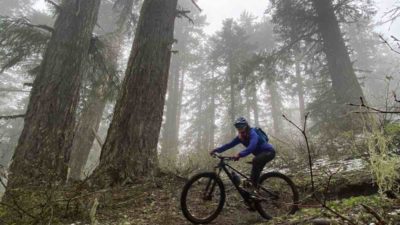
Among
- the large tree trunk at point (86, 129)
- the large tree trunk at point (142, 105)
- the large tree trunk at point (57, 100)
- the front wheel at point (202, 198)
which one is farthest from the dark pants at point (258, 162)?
the large tree trunk at point (86, 129)

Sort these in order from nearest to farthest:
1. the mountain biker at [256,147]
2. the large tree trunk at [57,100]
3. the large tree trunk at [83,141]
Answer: the mountain biker at [256,147], the large tree trunk at [57,100], the large tree trunk at [83,141]

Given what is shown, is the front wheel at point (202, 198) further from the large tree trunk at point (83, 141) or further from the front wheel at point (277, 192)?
the large tree trunk at point (83, 141)

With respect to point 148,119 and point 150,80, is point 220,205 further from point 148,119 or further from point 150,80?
point 150,80

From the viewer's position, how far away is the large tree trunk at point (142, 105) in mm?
7047

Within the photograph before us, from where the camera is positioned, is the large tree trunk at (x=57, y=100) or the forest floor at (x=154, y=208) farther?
the large tree trunk at (x=57, y=100)

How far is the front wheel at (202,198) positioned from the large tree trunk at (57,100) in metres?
2.84

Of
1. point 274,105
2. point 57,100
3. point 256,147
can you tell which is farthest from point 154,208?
point 274,105

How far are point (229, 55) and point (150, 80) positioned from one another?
56.3 feet

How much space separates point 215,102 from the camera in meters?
34.5

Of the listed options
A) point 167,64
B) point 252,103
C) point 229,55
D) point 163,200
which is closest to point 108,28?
point 229,55

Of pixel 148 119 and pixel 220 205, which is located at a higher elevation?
pixel 148 119

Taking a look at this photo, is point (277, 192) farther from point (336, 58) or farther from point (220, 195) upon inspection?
point (336, 58)

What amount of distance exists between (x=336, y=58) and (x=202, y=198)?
9.74m

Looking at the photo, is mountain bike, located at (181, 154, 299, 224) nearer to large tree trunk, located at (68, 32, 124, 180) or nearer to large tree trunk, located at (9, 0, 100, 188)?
large tree trunk, located at (9, 0, 100, 188)
